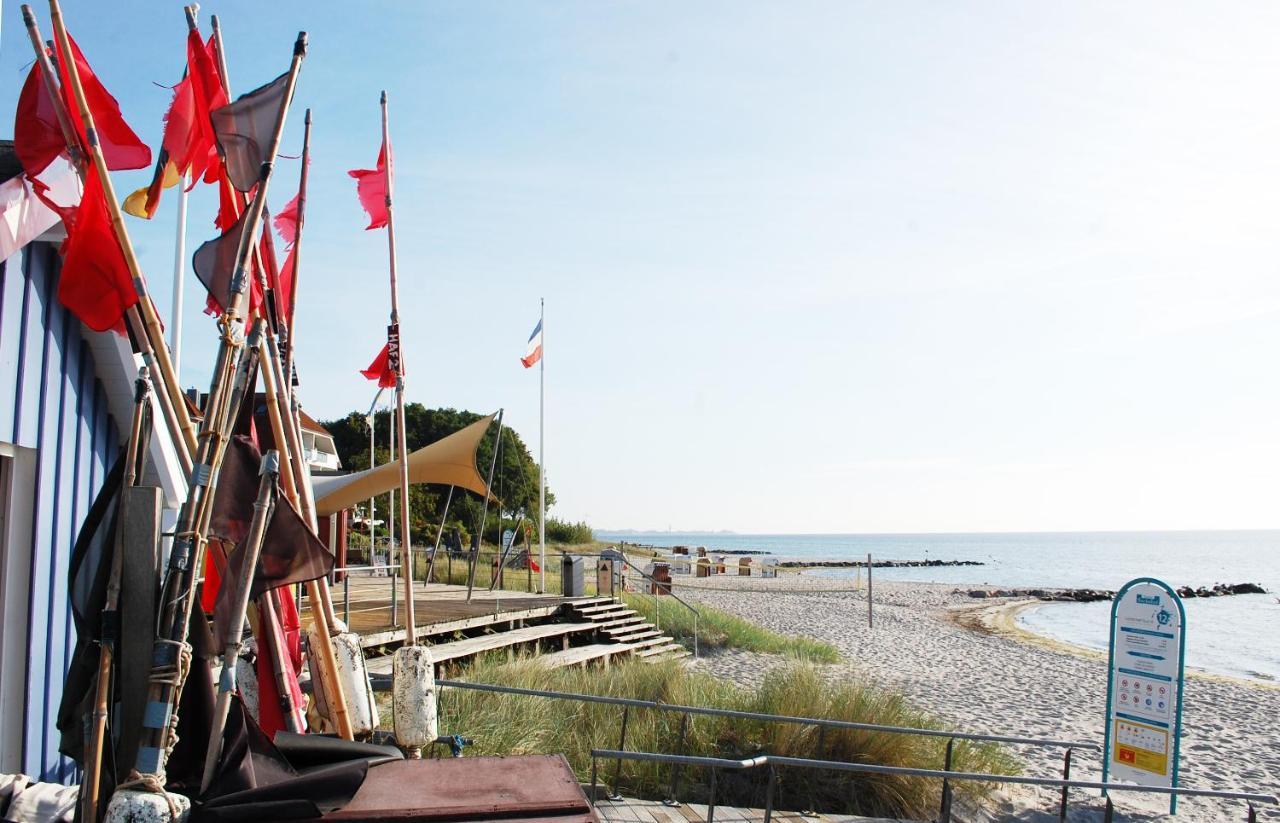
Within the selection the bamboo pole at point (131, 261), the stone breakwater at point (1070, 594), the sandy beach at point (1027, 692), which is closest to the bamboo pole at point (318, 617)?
the bamboo pole at point (131, 261)

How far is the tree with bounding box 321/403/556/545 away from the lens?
47.2 meters

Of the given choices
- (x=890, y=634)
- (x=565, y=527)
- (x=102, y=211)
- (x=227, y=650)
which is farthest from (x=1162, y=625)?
(x=565, y=527)

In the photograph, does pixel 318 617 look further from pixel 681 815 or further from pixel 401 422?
pixel 681 815

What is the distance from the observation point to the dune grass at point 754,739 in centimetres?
776

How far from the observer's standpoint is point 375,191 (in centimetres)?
709

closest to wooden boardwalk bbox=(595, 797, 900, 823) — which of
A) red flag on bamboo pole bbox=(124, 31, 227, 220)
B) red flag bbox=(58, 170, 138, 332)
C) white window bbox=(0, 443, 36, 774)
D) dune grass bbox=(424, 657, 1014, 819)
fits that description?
dune grass bbox=(424, 657, 1014, 819)

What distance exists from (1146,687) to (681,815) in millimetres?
5228


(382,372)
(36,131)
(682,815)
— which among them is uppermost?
(36,131)

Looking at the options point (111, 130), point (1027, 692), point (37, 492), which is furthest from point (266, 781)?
point (1027, 692)

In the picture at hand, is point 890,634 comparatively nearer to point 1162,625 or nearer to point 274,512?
point 1162,625

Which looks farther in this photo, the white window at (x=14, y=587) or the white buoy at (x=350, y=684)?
the white buoy at (x=350, y=684)

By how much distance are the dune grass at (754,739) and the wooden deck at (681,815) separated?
2.53 feet

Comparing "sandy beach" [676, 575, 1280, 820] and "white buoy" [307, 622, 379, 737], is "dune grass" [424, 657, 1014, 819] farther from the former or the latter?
"white buoy" [307, 622, 379, 737]

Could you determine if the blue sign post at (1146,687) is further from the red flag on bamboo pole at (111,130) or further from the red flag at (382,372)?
the red flag on bamboo pole at (111,130)
